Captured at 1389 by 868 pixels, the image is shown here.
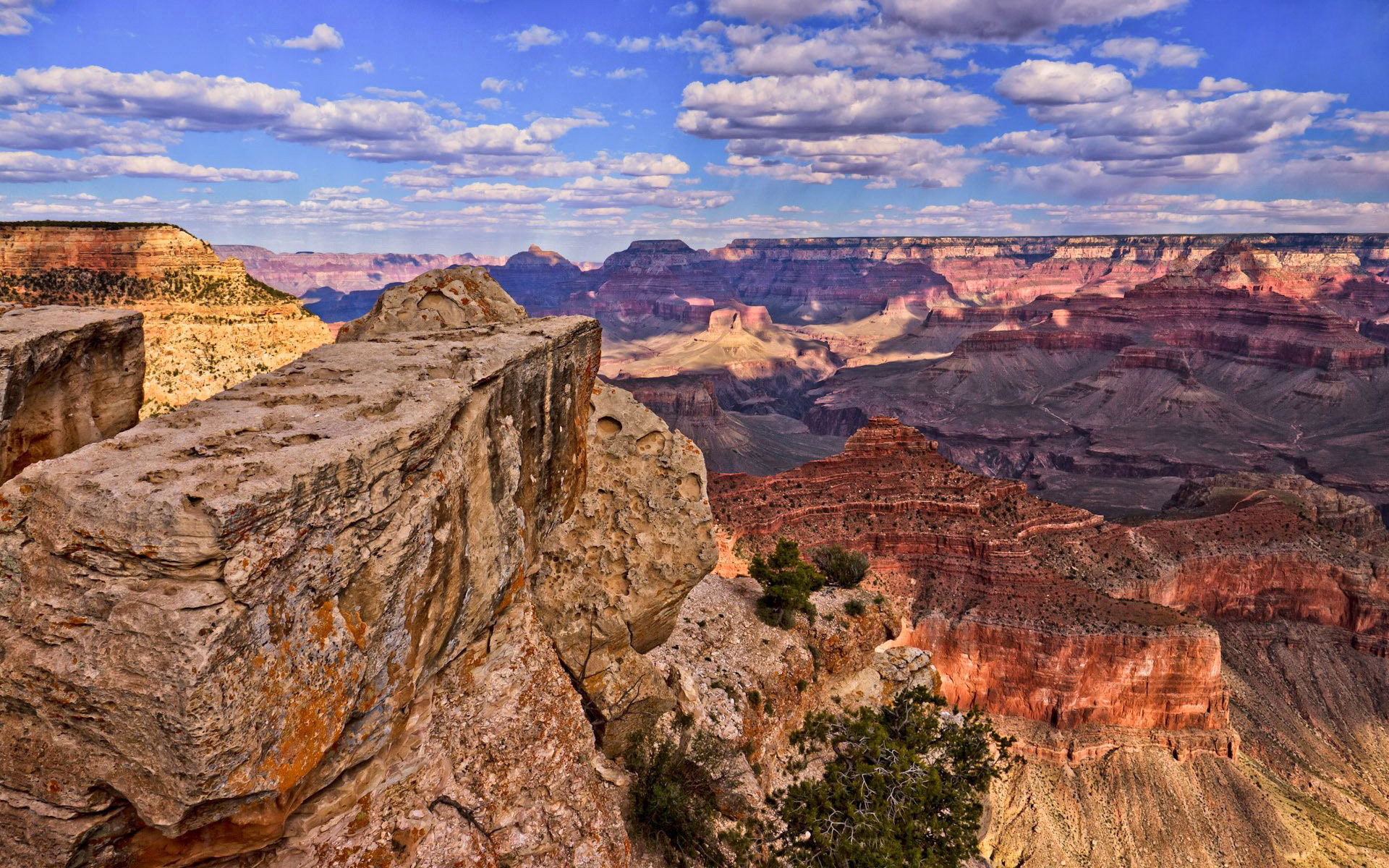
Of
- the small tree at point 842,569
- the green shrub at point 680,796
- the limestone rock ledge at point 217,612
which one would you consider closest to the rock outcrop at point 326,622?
the limestone rock ledge at point 217,612

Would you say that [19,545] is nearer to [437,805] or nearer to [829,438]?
[437,805]

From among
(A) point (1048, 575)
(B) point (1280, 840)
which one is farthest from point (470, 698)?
(B) point (1280, 840)

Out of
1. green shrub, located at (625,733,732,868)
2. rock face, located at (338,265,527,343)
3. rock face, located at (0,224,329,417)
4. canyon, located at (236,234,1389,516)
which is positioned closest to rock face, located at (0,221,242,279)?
rock face, located at (0,224,329,417)

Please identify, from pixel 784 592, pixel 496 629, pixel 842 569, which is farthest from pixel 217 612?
pixel 842 569

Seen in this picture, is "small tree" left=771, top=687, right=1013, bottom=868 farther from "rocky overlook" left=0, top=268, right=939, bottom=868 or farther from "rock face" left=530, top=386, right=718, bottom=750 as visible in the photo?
"rock face" left=530, top=386, right=718, bottom=750

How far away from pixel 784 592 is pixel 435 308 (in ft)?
→ 48.2

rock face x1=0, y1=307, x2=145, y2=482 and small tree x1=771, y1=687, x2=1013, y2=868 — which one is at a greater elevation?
rock face x1=0, y1=307, x2=145, y2=482

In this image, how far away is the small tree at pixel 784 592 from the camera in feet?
78.8

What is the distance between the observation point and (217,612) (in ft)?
21.5

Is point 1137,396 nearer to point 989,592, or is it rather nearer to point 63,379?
point 989,592

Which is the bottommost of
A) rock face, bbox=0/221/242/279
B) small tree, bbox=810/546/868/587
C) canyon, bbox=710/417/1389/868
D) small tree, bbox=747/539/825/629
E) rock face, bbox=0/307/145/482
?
canyon, bbox=710/417/1389/868

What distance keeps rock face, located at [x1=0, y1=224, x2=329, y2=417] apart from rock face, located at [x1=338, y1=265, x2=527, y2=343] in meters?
40.5

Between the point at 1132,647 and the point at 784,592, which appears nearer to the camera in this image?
the point at 784,592

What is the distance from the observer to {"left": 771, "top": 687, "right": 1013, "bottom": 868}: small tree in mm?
16672
